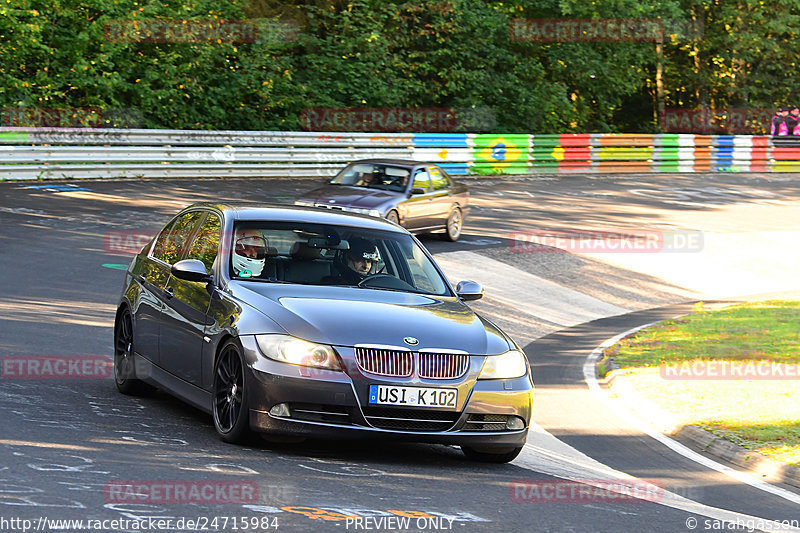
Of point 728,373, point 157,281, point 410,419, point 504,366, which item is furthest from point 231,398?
point 728,373

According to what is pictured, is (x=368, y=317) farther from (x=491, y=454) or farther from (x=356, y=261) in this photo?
(x=491, y=454)

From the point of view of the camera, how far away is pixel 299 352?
729cm

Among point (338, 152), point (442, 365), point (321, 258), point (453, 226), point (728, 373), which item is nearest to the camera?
point (442, 365)

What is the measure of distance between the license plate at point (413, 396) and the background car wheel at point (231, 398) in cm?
83

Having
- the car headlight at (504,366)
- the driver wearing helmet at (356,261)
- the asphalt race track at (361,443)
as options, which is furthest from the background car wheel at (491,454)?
the driver wearing helmet at (356,261)

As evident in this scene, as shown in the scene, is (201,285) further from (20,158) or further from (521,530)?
(20,158)

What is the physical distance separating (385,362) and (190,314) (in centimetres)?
179

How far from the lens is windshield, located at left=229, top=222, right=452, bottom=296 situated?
839 centimetres

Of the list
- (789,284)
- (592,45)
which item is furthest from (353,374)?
(592,45)

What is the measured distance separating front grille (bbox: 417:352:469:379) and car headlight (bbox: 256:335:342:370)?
544mm

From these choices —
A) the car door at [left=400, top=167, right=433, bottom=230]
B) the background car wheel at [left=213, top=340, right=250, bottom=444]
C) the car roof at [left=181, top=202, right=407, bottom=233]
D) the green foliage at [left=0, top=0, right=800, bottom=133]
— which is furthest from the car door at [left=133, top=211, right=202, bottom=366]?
the green foliage at [left=0, top=0, right=800, bottom=133]

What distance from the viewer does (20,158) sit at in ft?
86.6

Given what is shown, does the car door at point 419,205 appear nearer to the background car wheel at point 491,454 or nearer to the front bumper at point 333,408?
the background car wheel at point 491,454

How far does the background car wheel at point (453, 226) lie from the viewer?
23688 millimetres
